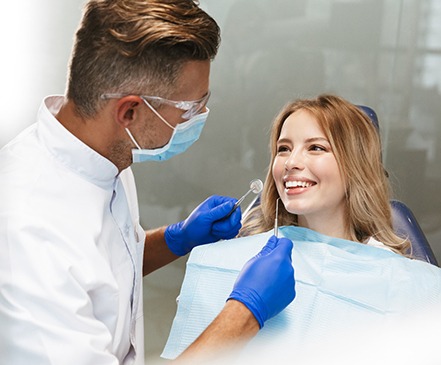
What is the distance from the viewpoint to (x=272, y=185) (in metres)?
1.99

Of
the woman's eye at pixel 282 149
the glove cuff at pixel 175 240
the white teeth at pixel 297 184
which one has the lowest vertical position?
the glove cuff at pixel 175 240

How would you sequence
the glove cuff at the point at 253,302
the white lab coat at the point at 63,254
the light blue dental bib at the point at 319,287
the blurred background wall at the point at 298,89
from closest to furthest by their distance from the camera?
the white lab coat at the point at 63,254
the glove cuff at the point at 253,302
the light blue dental bib at the point at 319,287
the blurred background wall at the point at 298,89

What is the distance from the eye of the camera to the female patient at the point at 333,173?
1.72 m

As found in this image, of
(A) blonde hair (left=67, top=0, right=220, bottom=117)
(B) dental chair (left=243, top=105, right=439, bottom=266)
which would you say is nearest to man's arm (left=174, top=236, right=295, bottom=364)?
(A) blonde hair (left=67, top=0, right=220, bottom=117)

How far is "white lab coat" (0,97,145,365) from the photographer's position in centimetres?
101

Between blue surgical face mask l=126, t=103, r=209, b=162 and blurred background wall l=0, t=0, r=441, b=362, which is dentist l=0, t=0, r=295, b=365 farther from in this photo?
blurred background wall l=0, t=0, r=441, b=362

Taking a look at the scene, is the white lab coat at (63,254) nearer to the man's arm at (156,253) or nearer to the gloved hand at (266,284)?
the gloved hand at (266,284)

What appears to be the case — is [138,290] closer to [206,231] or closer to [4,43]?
[206,231]

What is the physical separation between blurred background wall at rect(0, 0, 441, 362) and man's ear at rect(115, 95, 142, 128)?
1.71 meters

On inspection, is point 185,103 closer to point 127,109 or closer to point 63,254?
point 127,109

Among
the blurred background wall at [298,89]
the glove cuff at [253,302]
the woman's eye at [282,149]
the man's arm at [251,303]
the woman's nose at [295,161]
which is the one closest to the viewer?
the man's arm at [251,303]

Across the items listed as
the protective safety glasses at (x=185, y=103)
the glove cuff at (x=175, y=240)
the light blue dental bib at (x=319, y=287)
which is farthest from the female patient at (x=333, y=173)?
the protective safety glasses at (x=185, y=103)

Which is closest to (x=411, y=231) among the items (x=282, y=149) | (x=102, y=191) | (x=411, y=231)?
(x=411, y=231)

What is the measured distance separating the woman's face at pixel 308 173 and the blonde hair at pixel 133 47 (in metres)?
0.59
